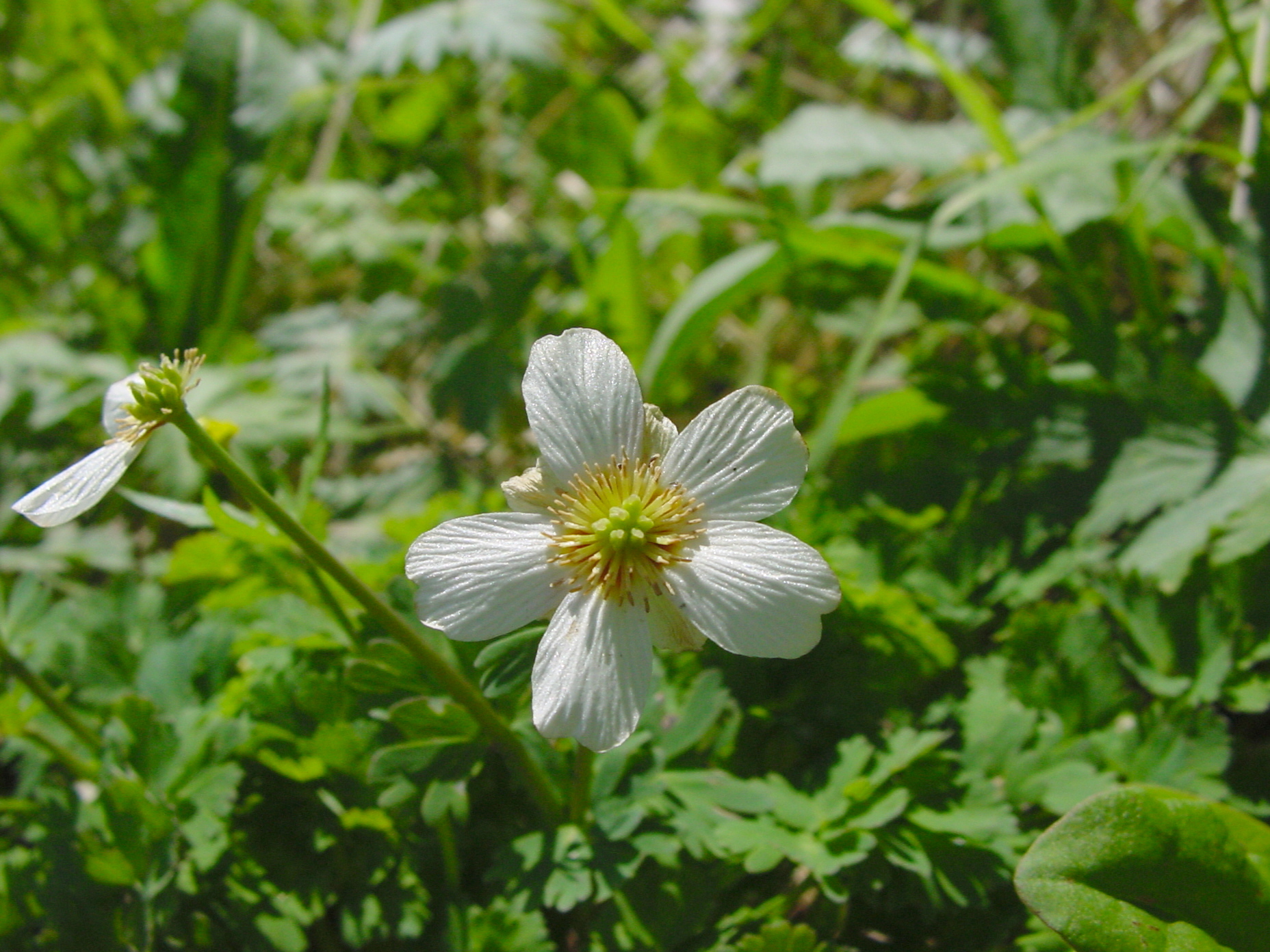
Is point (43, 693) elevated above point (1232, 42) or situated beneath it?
situated beneath

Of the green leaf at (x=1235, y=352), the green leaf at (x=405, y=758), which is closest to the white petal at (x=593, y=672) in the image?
the green leaf at (x=405, y=758)

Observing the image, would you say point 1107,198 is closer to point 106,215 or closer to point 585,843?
point 585,843

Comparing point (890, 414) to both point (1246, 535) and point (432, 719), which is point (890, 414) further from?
point (432, 719)

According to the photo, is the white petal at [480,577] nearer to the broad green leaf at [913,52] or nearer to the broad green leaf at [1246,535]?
the broad green leaf at [1246,535]

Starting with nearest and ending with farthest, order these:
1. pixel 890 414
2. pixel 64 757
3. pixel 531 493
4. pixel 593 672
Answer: pixel 593 672, pixel 531 493, pixel 64 757, pixel 890 414

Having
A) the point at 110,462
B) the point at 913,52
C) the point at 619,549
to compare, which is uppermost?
the point at 913,52

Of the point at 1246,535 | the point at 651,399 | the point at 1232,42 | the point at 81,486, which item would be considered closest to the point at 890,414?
the point at 651,399
